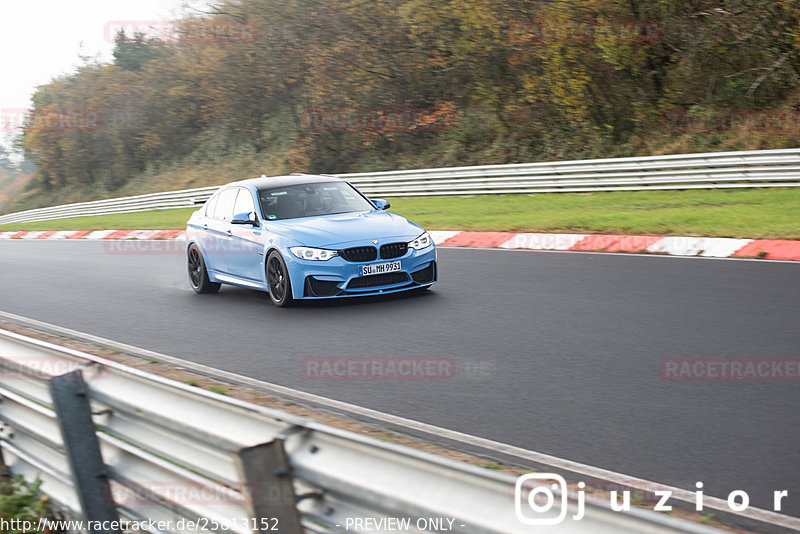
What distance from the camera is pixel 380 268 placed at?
1041cm

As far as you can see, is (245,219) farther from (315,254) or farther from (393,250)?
(393,250)

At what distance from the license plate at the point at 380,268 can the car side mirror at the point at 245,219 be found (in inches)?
71.0

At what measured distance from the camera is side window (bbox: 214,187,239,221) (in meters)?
12.3

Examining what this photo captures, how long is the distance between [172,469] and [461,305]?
270 inches

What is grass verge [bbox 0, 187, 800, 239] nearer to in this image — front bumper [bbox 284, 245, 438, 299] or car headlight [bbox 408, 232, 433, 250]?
car headlight [bbox 408, 232, 433, 250]

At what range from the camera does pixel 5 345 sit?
15.6 ft

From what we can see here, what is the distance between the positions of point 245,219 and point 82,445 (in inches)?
294

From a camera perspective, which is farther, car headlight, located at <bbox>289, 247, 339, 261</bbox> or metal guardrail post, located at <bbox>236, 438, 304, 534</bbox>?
car headlight, located at <bbox>289, 247, 339, 261</bbox>

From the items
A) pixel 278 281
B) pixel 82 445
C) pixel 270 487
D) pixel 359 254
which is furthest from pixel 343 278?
pixel 270 487

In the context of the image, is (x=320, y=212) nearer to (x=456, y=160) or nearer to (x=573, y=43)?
(x=573, y=43)

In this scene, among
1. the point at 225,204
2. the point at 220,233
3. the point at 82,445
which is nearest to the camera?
the point at 82,445

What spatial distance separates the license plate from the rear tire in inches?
123

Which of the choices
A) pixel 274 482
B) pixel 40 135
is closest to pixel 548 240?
pixel 274 482

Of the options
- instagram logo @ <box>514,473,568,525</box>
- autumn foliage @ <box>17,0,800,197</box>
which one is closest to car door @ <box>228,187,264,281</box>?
instagram logo @ <box>514,473,568,525</box>
